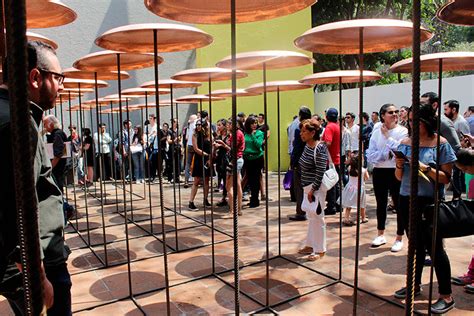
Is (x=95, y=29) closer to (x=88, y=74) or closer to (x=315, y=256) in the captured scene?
(x=88, y=74)

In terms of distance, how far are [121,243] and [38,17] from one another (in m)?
4.21

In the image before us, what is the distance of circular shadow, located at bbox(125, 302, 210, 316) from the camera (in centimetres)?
380

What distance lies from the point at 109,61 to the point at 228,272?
9.21 feet

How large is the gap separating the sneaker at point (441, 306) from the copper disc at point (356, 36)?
2.31 meters

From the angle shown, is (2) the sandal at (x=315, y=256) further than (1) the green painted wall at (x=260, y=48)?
No

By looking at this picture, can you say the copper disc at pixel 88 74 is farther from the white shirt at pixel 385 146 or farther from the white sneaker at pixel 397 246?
the white sneaker at pixel 397 246

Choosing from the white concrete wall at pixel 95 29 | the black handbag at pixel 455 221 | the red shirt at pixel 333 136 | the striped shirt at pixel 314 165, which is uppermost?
the white concrete wall at pixel 95 29

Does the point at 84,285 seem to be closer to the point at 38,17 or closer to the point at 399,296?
the point at 38,17

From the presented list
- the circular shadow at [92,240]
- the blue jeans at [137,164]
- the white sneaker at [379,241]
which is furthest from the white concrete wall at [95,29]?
the white sneaker at [379,241]

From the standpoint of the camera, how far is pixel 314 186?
195 inches

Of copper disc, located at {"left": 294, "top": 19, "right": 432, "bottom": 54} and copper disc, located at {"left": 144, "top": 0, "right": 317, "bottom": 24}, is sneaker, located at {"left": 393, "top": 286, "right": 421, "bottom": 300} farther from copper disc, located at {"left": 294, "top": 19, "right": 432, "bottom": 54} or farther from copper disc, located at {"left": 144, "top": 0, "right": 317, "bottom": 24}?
copper disc, located at {"left": 144, "top": 0, "right": 317, "bottom": 24}

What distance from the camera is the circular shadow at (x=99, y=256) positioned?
530cm

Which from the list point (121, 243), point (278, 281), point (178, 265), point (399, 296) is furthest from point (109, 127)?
point (399, 296)

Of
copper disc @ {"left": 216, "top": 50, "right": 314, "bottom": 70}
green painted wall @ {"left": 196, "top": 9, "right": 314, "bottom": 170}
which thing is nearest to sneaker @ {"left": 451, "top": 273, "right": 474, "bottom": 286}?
copper disc @ {"left": 216, "top": 50, "right": 314, "bottom": 70}
